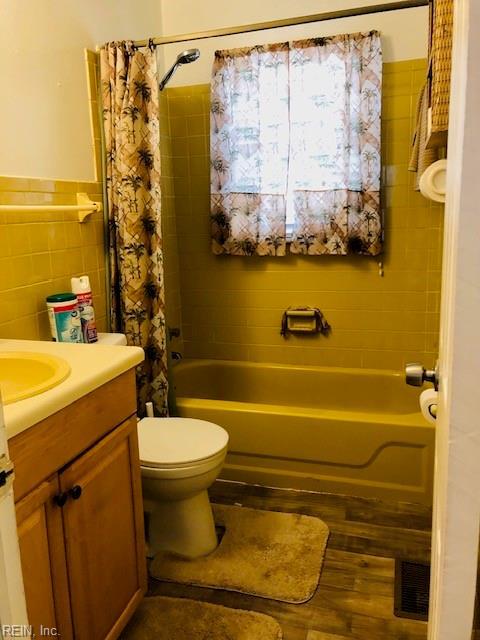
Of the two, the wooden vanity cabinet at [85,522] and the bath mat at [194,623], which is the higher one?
the wooden vanity cabinet at [85,522]

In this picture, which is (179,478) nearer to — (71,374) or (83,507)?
(83,507)

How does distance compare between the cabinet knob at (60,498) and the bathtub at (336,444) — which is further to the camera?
the bathtub at (336,444)

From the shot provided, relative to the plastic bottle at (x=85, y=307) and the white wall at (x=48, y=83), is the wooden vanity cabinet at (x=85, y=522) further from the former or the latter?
the white wall at (x=48, y=83)

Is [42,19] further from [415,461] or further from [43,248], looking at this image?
[415,461]

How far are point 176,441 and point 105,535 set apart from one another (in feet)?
1.88

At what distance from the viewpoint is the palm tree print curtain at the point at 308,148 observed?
2547 millimetres

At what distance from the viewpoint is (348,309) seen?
2.88 m

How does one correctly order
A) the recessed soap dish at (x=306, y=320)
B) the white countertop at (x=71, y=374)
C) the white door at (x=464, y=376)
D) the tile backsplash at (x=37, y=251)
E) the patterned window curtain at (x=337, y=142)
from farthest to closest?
the recessed soap dish at (x=306, y=320) < the patterned window curtain at (x=337, y=142) < the tile backsplash at (x=37, y=251) < the white countertop at (x=71, y=374) < the white door at (x=464, y=376)

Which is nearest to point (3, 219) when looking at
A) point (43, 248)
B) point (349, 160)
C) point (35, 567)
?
point (43, 248)

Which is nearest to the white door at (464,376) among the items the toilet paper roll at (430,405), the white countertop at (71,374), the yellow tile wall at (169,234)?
the toilet paper roll at (430,405)

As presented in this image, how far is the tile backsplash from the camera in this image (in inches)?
67.7

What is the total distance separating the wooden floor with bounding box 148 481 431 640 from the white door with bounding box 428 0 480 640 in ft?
3.83

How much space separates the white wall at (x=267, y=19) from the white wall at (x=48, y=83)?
594mm

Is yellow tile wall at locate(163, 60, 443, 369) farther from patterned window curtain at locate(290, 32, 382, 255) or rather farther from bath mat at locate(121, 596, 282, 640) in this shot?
bath mat at locate(121, 596, 282, 640)
